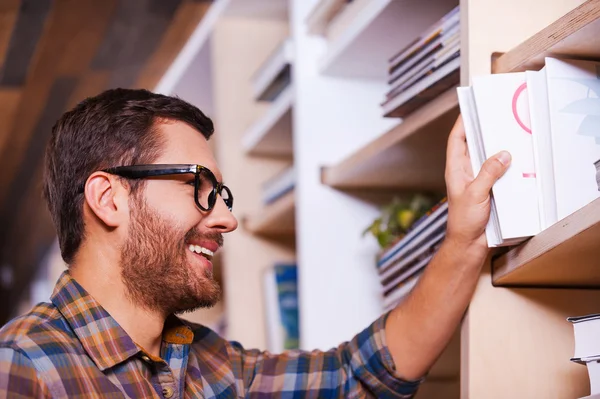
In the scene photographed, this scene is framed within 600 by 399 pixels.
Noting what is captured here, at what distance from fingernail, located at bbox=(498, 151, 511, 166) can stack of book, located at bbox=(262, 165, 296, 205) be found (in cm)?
121

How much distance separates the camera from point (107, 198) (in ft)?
4.64

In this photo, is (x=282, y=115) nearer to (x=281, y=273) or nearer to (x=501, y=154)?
(x=281, y=273)

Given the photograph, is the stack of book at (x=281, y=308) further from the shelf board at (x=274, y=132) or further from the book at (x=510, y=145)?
the book at (x=510, y=145)

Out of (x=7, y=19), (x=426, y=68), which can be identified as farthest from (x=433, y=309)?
(x=7, y=19)

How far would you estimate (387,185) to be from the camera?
199 centimetres

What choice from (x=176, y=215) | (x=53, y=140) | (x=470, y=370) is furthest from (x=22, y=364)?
(x=470, y=370)

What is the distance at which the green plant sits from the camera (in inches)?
70.9

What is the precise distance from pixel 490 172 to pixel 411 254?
1.57 feet

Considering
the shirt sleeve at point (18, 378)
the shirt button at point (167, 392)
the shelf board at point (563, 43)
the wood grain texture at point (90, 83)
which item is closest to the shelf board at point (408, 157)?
the shelf board at point (563, 43)

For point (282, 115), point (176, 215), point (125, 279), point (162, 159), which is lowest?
point (125, 279)

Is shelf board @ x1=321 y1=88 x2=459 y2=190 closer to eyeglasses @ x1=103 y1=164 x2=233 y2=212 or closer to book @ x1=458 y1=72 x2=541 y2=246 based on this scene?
book @ x1=458 y1=72 x2=541 y2=246

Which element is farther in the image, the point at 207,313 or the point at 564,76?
the point at 207,313

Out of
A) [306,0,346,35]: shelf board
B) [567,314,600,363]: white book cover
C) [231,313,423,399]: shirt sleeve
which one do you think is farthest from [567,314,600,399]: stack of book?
[306,0,346,35]: shelf board

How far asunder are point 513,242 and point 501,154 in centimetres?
14
